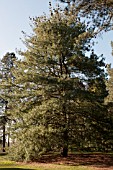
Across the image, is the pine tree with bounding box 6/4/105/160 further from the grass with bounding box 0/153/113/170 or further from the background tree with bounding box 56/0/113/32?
the background tree with bounding box 56/0/113/32

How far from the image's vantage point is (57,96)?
1028 inches

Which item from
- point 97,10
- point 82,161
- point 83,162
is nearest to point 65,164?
point 83,162

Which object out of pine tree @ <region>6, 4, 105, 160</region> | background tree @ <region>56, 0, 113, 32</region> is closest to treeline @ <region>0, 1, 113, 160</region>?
pine tree @ <region>6, 4, 105, 160</region>

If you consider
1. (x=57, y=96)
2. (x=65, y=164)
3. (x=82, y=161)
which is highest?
(x=57, y=96)

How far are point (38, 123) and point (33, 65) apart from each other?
534 centimetres

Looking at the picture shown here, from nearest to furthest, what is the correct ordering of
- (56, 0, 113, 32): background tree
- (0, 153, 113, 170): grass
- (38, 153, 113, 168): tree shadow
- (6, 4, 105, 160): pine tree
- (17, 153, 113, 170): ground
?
(56, 0, 113, 32): background tree → (0, 153, 113, 170): grass → (17, 153, 113, 170): ground → (38, 153, 113, 168): tree shadow → (6, 4, 105, 160): pine tree

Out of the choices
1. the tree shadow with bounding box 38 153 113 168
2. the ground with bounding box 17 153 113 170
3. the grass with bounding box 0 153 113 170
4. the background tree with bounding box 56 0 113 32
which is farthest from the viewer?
the tree shadow with bounding box 38 153 113 168

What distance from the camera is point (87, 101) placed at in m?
26.3

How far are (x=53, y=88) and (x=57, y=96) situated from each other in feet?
4.31

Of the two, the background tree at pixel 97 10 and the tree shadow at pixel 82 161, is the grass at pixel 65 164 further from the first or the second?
the background tree at pixel 97 10

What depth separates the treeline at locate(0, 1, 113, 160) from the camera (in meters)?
24.6

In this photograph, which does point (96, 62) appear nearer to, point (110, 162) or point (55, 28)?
point (55, 28)

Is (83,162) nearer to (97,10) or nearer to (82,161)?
(82,161)

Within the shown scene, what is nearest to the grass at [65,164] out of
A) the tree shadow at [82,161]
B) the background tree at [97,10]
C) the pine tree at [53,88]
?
the tree shadow at [82,161]
